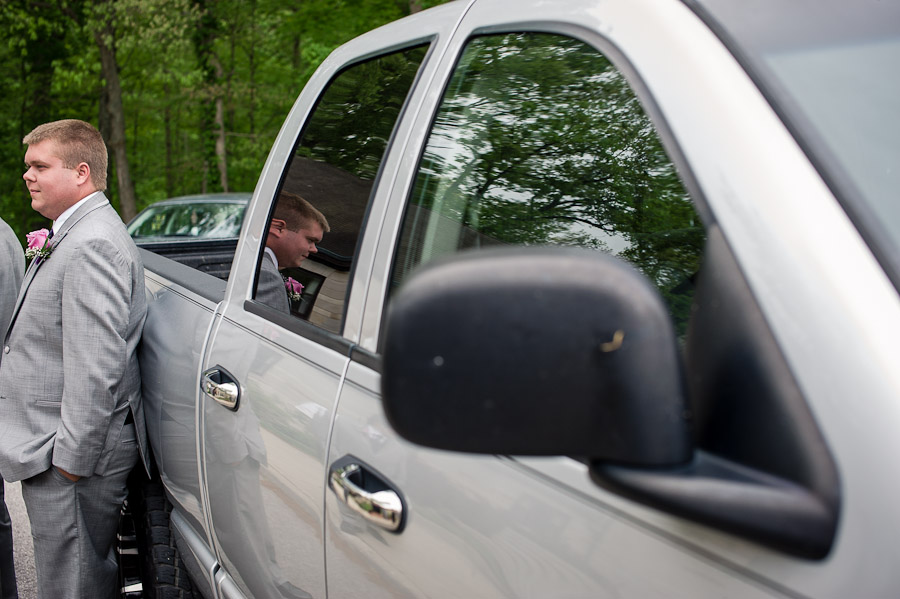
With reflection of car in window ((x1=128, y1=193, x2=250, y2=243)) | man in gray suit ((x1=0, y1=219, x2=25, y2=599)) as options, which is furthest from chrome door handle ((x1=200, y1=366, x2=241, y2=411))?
reflection of car in window ((x1=128, y1=193, x2=250, y2=243))

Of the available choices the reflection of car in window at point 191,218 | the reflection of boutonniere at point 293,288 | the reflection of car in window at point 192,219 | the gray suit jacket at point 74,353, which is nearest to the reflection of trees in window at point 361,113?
the reflection of boutonniere at point 293,288

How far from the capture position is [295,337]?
6.49 ft

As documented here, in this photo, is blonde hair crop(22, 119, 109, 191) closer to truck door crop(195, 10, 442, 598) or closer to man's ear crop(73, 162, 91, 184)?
man's ear crop(73, 162, 91, 184)

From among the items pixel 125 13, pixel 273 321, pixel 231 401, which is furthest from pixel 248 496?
pixel 125 13

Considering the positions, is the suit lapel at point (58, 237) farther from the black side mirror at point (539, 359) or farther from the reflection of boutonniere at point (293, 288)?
the black side mirror at point (539, 359)

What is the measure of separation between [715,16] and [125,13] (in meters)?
17.6

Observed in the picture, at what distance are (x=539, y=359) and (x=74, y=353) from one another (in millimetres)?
2293

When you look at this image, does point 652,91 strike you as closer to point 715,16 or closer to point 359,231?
point 715,16

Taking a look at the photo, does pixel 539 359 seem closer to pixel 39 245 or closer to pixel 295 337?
pixel 295 337

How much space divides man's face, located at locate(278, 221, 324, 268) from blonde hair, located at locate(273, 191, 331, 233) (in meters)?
0.02

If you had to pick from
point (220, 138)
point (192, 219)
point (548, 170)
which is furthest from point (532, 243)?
point (220, 138)

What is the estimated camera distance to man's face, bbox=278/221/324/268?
2.17m

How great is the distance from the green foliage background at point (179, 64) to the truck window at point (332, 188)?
10505 millimetres

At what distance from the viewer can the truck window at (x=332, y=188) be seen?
1.89 metres
